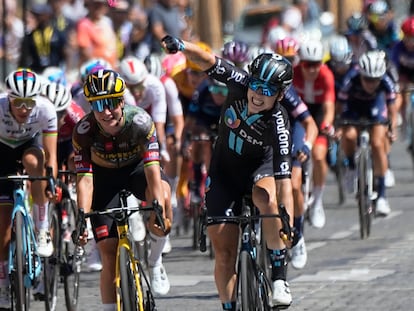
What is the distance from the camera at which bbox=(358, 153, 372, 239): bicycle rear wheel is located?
54.0ft

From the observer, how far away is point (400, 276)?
1365 cm

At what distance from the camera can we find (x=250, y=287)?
994 centimetres

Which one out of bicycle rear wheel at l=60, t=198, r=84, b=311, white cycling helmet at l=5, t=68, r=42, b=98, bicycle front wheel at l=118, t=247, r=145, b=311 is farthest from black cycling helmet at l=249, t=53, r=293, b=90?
bicycle rear wheel at l=60, t=198, r=84, b=311

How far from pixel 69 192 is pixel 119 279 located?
11.2ft

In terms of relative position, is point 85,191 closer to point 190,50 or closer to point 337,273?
point 190,50

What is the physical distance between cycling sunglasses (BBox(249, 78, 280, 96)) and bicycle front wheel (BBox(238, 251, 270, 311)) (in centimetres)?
107

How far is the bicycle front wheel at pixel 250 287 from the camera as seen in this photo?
986 centimetres

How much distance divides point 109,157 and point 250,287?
1.54 m

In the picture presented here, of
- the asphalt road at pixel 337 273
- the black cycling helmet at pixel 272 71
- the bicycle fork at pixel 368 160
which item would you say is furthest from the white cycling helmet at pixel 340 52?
the black cycling helmet at pixel 272 71

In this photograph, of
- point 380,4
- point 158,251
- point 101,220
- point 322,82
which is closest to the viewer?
point 101,220

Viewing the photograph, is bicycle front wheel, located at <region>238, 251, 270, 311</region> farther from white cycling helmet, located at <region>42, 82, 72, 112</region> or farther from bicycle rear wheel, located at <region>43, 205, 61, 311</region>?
white cycling helmet, located at <region>42, 82, 72, 112</region>

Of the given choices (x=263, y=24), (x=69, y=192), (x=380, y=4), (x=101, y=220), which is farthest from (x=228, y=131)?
(x=263, y=24)

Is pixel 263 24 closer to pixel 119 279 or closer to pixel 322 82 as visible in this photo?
pixel 322 82

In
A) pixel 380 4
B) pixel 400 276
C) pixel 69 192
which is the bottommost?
pixel 400 276
